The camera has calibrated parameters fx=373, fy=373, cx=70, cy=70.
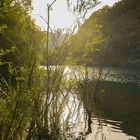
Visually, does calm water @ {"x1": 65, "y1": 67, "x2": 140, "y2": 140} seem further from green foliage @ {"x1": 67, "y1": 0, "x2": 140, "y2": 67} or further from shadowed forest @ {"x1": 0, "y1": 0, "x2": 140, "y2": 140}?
green foliage @ {"x1": 67, "y1": 0, "x2": 140, "y2": 67}

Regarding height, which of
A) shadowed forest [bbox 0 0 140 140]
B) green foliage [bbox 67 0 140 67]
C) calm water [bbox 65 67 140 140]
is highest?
green foliage [bbox 67 0 140 67]

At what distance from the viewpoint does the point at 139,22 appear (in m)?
153

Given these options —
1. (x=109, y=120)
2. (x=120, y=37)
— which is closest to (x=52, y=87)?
(x=109, y=120)

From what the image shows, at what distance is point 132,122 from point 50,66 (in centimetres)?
1344

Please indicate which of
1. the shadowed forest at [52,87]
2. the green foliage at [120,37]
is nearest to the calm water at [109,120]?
the shadowed forest at [52,87]

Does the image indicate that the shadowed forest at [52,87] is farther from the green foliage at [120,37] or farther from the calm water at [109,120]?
the green foliage at [120,37]

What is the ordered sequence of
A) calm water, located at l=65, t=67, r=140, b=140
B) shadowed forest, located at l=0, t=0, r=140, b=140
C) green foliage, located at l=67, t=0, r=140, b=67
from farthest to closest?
green foliage, located at l=67, t=0, r=140, b=67, calm water, located at l=65, t=67, r=140, b=140, shadowed forest, located at l=0, t=0, r=140, b=140

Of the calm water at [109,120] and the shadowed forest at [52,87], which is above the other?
the shadowed forest at [52,87]

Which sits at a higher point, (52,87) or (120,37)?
(120,37)

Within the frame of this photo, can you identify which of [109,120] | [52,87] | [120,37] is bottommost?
[109,120]

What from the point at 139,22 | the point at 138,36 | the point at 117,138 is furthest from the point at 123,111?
the point at 139,22

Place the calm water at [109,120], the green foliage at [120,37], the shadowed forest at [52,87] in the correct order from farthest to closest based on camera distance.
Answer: the green foliage at [120,37]
the calm water at [109,120]
the shadowed forest at [52,87]

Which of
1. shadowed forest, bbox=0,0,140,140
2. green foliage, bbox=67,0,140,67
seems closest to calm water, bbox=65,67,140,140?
shadowed forest, bbox=0,0,140,140

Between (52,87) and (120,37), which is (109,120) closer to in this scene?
(52,87)
